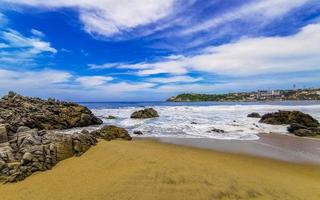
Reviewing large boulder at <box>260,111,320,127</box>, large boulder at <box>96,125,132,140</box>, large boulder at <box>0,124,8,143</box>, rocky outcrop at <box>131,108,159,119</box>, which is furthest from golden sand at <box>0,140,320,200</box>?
rocky outcrop at <box>131,108,159,119</box>

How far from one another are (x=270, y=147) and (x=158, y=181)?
818 cm

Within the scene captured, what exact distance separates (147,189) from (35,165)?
11.6 ft

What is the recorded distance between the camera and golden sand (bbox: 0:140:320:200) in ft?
19.7

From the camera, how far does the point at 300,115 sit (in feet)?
73.5

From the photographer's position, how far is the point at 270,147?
41.9 ft

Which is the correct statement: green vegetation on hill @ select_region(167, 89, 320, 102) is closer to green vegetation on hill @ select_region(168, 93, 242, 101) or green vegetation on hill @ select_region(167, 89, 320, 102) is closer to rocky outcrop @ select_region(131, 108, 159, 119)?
green vegetation on hill @ select_region(168, 93, 242, 101)

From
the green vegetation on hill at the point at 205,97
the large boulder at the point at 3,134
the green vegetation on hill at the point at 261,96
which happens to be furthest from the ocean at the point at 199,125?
the green vegetation on hill at the point at 205,97

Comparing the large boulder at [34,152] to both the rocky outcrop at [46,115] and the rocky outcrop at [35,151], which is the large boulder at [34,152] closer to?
the rocky outcrop at [35,151]

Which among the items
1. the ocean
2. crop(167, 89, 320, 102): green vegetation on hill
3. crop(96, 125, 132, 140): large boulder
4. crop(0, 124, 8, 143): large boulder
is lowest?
the ocean

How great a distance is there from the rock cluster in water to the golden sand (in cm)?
937

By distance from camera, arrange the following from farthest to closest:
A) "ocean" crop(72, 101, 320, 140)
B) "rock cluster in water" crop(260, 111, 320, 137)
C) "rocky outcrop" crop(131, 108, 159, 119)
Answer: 1. "rocky outcrop" crop(131, 108, 159, 119)
2. "rock cluster in water" crop(260, 111, 320, 137)
3. "ocean" crop(72, 101, 320, 140)

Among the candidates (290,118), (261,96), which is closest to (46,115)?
(290,118)

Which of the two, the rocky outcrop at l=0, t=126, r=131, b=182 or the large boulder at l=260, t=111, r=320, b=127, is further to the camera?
the large boulder at l=260, t=111, r=320, b=127

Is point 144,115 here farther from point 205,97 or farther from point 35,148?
point 205,97
